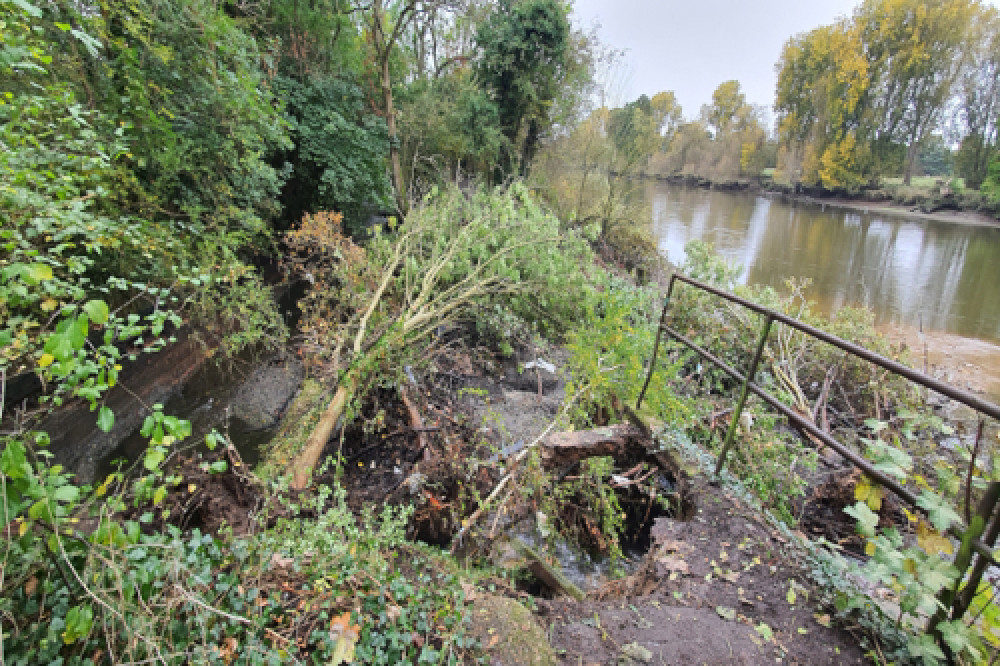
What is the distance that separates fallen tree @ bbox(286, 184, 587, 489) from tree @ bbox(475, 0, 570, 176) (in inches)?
317

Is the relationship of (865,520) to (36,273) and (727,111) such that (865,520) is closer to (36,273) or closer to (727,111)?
(36,273)

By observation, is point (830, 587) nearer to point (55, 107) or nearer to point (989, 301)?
point (55, 107)

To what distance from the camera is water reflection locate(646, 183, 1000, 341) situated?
11.4 meters

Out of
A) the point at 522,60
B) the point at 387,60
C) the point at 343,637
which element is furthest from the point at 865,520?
the point at 522,60

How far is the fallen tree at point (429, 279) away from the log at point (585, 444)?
180 centimetres

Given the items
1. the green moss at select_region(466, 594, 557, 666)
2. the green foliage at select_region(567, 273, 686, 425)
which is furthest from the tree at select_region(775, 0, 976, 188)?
the green moss at select_region(466, 594, 557, 666)

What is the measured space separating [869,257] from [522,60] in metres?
15.9

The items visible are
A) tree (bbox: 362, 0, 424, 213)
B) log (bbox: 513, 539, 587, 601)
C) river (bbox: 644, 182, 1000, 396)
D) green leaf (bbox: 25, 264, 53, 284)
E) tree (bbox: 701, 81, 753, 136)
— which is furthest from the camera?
tree (bbox: 701, 81, 753, 136)

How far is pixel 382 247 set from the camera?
20.3 feet

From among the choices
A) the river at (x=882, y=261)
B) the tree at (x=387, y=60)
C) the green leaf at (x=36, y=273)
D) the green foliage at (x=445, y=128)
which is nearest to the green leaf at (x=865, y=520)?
the green leaf at (x=36, y=273)

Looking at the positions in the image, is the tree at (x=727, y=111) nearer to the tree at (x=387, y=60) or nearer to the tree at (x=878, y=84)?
the tree at (x=878, y=84)

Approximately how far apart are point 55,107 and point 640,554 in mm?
5637

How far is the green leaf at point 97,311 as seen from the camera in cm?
100

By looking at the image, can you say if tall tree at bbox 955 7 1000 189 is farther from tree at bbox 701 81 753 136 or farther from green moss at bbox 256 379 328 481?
green moss at bbox 256 379 328 481
